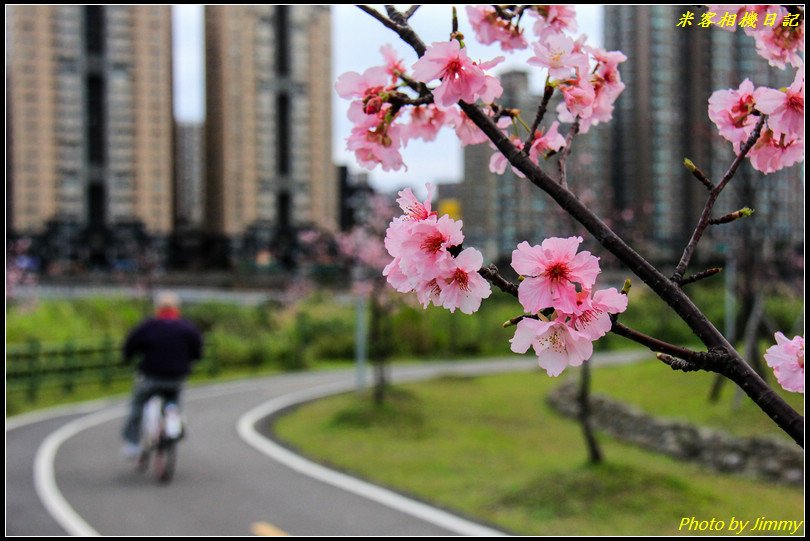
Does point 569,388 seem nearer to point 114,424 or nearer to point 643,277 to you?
point 114,424

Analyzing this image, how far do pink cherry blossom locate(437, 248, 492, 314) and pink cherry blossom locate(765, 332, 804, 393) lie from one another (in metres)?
0.72

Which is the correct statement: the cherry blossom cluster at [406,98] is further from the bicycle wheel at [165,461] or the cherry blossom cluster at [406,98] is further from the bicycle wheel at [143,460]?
the bicycle wheel at [143,460]

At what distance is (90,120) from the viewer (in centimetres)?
5009

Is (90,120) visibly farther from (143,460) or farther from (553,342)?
(553,342)

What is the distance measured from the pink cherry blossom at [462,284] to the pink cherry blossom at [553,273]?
0.33 ft

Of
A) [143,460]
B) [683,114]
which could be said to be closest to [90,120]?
[683,114]

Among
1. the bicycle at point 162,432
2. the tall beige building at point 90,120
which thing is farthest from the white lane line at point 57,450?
the tall beige building at point 90,120

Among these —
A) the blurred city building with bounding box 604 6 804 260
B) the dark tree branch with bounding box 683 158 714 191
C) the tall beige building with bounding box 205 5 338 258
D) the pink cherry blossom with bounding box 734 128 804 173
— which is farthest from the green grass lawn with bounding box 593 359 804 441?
the tall beige building with bounding box 205 5 338 258

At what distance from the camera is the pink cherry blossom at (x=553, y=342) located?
1.80 meters

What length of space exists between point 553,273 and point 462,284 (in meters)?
0.19

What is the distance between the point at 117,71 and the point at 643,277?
166 feet

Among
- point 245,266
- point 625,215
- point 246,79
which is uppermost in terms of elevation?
point 246,79

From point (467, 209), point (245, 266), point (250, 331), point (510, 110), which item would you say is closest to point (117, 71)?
point (245, 266)

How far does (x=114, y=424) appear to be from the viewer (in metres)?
12.7
